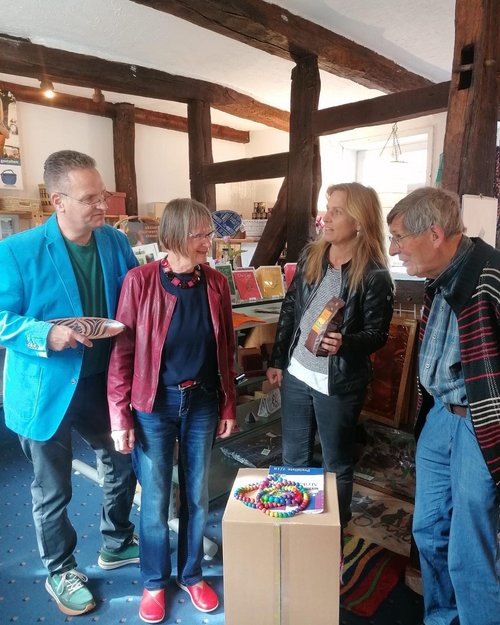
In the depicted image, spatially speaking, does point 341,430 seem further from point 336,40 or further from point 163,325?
point 336,40

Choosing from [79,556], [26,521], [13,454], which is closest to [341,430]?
[79,556]

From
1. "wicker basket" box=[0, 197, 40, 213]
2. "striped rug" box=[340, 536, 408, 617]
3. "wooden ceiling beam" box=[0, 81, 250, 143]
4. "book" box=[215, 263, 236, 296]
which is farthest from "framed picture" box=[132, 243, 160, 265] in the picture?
"wooden ceiling beam" box=[0, 81, 250, 143]

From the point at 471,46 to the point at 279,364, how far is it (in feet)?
5.31

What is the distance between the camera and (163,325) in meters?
1.65

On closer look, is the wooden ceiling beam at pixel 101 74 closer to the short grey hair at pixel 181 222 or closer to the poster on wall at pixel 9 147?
the poster on wall at pixel 9 147

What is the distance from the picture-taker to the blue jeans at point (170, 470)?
1.73 metres

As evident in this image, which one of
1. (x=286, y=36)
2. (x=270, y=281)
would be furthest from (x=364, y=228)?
(x=286, y=36)

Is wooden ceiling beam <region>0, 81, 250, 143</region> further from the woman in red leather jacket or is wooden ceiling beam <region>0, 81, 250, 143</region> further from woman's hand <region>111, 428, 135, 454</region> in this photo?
woman's hand <region>111, 428, 135, 454</region>

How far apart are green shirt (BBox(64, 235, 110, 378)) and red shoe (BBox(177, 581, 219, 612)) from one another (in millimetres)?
951

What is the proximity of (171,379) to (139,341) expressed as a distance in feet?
0.58

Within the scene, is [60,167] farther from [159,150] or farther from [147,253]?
[159,150]

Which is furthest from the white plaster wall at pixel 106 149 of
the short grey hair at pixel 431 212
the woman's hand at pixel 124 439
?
the short grey hair at pixel 431 212

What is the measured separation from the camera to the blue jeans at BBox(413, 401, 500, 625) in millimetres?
1439

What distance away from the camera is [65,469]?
185 centimetres
